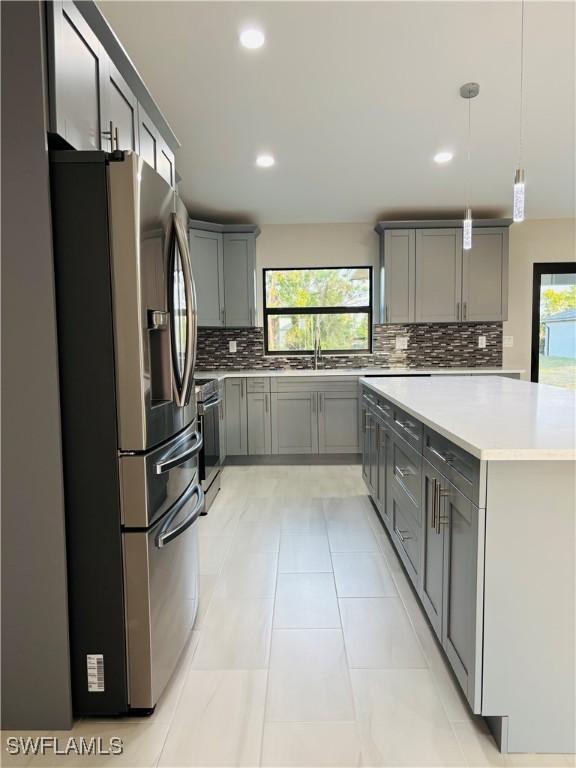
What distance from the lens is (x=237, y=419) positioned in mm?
4754

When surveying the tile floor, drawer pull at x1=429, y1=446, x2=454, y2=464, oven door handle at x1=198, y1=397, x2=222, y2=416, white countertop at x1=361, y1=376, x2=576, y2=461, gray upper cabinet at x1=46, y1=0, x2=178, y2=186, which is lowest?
the tile floor

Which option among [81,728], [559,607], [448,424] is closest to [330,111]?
[448,424]

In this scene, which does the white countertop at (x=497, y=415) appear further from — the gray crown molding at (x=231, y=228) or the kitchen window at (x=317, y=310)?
the gray crown molding at (x=231, y=228)

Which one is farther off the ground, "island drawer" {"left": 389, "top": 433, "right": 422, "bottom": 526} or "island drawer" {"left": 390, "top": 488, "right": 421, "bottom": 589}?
"island drawer" {"left": 389, "top": 433, "right": 422, "bottom": 526}

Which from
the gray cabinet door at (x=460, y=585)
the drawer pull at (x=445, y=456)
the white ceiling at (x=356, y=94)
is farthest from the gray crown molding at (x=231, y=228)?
the gray cabinet door at (x=460, y=585)

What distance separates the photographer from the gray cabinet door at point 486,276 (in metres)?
4.91

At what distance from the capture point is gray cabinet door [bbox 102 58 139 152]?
1717mm

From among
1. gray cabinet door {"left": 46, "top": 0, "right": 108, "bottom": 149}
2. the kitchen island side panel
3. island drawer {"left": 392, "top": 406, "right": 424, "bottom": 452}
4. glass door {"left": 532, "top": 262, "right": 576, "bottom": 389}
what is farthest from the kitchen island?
glass door {"left": 532, "top": 262, "right": 576, "bottom": 389}

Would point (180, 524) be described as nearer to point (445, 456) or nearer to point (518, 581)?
point (445, 456)

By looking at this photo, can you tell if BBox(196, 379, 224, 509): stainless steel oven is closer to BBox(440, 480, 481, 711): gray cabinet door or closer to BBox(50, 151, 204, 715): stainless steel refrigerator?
BBox(50, 151, 204, 715): stainless steel refrigerator

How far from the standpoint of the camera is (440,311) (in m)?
4.96

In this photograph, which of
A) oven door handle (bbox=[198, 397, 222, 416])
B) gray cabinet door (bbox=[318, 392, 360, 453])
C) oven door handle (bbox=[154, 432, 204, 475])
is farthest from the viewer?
gray cabinet door (bbox=[318, 392, 360, 453])

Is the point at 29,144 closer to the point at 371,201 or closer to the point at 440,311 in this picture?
the point at 371,201

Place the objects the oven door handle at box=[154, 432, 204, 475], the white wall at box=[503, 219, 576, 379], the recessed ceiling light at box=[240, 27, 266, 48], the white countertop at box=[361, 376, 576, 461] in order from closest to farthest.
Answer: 1. the white countertop at box=[361, 376, 576, 461]
2. the oven door handle at box=[154, 432, 204, 475]
3. the recessed ceiling light at box=[240, 27, 266, 48]
4. the white wall at box=[503, 219, 576, 379]
